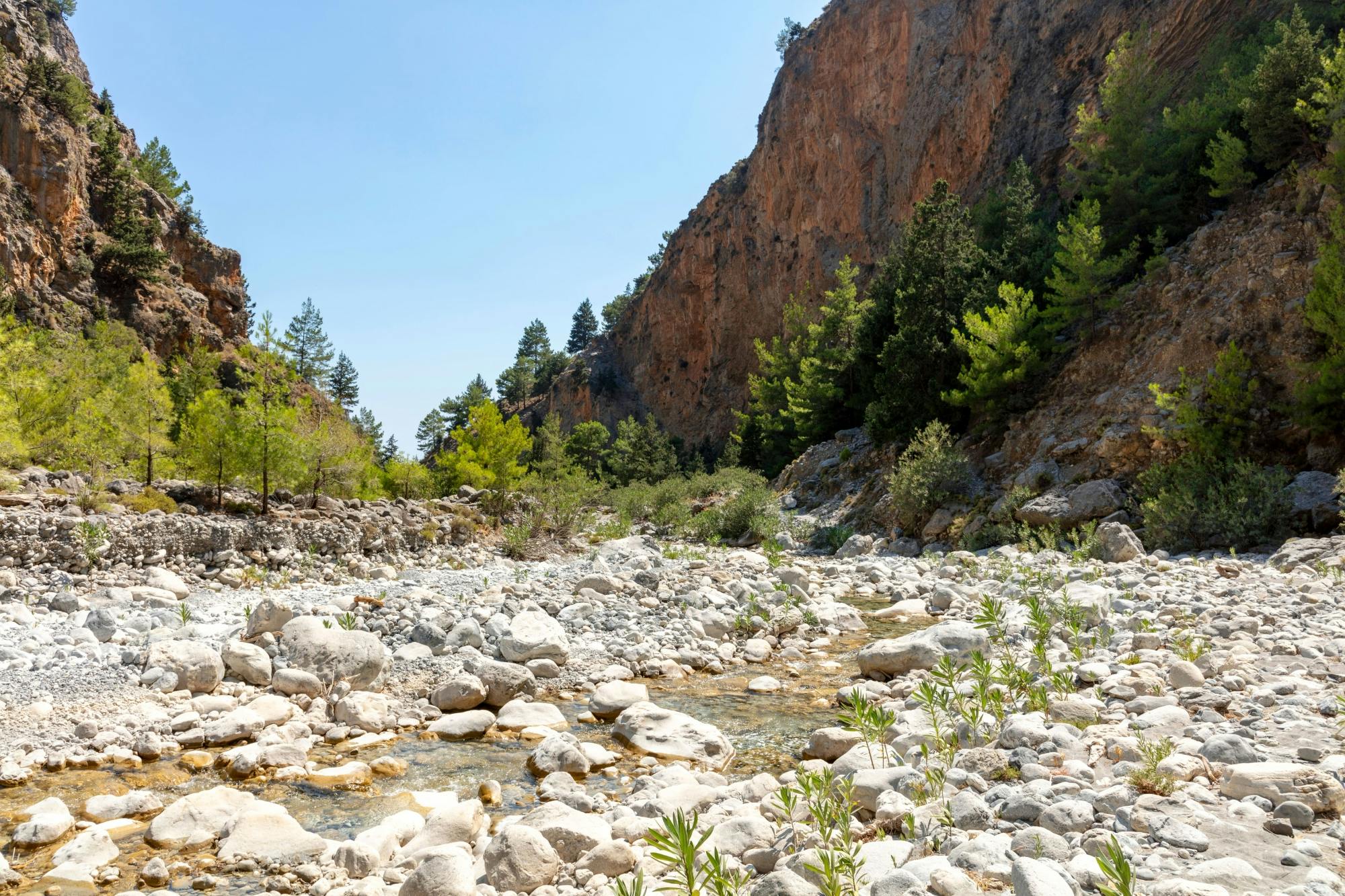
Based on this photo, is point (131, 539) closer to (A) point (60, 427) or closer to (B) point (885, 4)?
(A) point (60, 427)

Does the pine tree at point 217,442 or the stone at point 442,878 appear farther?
the pine tree at point 217,442

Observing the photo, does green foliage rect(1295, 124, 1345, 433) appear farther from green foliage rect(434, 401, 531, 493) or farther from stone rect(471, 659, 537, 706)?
green foliage rect(434, 401, 531, 493)

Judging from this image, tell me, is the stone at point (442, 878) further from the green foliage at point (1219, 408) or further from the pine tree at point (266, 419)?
the green foliage at point (1219, 408)

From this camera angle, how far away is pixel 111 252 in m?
42.6

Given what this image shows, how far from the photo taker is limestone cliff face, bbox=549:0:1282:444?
115ft

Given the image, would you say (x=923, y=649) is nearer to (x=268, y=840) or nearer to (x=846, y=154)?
(x=268, y=840)

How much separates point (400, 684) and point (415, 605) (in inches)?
96.2

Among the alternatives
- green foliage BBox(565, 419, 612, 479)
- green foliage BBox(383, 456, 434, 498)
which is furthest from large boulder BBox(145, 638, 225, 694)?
green foliage BBox(565, 419, 612, 479)

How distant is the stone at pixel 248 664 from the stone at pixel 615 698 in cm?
313

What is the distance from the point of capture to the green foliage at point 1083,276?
19281 millimetres

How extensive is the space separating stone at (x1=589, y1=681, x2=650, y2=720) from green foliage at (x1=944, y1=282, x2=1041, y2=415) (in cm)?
1656

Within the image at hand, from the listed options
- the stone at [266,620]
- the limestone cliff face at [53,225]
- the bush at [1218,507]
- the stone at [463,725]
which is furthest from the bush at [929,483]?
the limestone cliff face at [53,225]

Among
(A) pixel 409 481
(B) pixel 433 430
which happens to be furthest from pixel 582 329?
(A) pixel 409 481

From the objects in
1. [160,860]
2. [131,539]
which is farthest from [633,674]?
[131,539]
